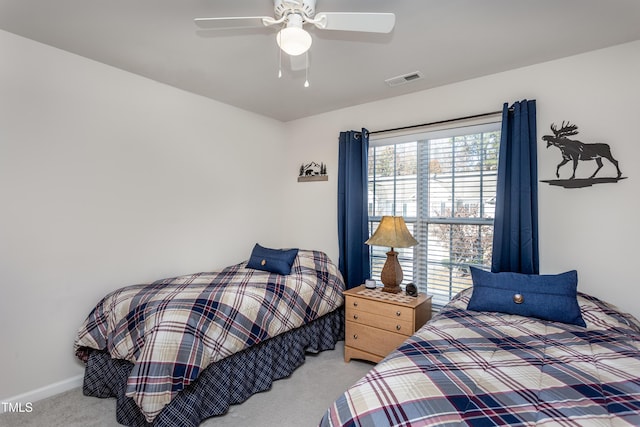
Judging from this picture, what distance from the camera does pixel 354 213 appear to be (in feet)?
11.1

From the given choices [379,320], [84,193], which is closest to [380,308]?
[379,320]

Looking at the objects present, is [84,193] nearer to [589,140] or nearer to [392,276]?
[392,276]

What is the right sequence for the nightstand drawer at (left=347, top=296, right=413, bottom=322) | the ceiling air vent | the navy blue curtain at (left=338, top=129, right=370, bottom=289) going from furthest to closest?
the navy blue curtain at (left=338, top=129, right=370, bottom=289)
the ceiling air vent
the nightstand drawer at (left=347, top=296, right=413, bottom=322)

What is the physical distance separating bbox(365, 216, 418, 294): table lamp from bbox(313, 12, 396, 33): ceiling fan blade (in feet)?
5.39

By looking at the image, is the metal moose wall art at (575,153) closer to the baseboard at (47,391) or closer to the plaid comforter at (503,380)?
the plaid comforter at (503,380)

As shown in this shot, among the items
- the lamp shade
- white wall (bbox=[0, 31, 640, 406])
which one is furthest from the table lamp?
white wall (bbox=[0, 31, 640, 406])

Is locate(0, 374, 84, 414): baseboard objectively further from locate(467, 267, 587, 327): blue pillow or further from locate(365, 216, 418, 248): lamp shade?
locate(467, 267, 587, 327): blue pillow

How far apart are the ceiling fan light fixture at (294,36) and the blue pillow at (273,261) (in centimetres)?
191

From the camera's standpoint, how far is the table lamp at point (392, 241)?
2.81 metres

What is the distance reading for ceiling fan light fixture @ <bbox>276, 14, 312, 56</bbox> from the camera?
1533 millimetres

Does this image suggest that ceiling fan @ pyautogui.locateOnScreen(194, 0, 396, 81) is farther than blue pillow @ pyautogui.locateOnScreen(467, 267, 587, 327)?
No

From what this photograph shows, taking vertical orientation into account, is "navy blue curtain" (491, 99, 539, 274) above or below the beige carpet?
above

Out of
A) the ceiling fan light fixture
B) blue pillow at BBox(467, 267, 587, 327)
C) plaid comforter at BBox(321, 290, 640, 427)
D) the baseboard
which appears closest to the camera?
plaid comforter at BBox(321, 290, 640, 427)

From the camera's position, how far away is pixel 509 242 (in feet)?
8.14
